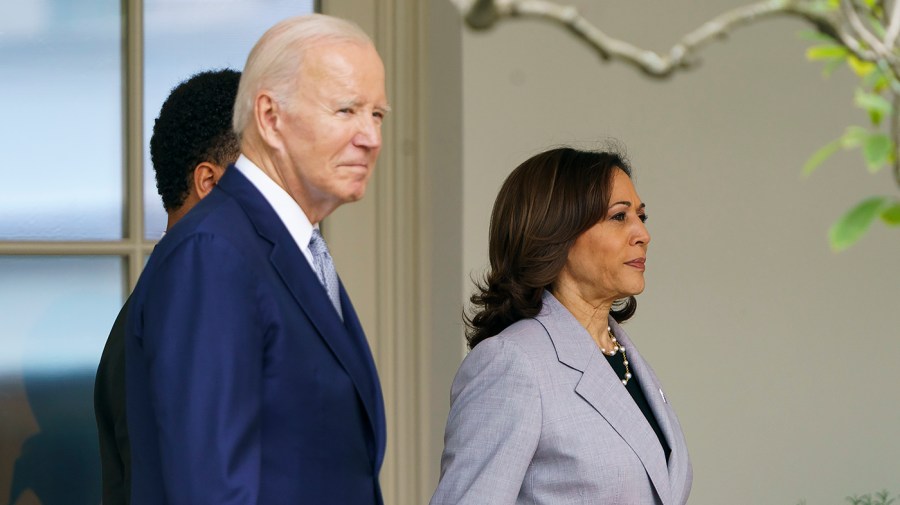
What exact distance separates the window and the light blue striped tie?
1.54 metres

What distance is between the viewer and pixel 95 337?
310cm

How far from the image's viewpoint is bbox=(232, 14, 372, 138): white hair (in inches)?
60.4

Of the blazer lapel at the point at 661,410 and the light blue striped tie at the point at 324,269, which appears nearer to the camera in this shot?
the light blue striped tie at the point at 324,269

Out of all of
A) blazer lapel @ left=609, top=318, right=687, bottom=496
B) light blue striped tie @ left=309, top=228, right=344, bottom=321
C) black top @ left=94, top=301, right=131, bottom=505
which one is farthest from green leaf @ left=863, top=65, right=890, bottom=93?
blazer lapel @ left=609, top=318, right=687, bottom=496

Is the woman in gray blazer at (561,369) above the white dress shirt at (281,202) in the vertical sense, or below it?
below

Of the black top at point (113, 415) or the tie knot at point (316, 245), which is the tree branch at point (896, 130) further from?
the black top at point (113, 415)

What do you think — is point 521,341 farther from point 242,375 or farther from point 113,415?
point 242,375

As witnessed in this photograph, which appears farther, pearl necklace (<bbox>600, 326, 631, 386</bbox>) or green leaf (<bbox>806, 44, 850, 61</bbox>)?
pearl necklace (<bbox>600, 326, 631, 386</bbox>)

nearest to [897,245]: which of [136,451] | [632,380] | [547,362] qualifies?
[632,380]

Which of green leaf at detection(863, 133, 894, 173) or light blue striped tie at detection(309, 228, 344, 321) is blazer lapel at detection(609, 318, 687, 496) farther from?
green leaf at detection(863, 133, 894, 173)

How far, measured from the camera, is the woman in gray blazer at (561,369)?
216 centimetres

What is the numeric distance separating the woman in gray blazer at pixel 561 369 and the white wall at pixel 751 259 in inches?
31.1

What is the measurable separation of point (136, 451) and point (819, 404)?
2.42 meters

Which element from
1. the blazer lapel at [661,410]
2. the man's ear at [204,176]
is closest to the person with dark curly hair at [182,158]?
the man's ear at [204,176]
